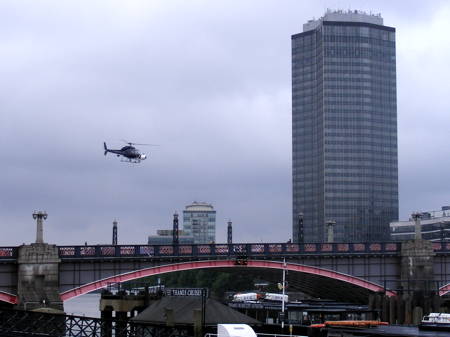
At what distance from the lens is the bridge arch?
96000mm

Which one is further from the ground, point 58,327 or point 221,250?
point 221,250

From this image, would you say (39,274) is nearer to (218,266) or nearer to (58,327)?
(218,266)

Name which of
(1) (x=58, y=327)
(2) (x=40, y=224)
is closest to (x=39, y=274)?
(2) (x=40, y=224)

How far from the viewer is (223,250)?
340ft

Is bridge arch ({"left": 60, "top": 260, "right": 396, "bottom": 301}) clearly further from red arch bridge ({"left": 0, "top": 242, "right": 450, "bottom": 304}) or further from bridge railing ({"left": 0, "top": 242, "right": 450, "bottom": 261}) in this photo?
bridge railing ({"left": 0, "top": 242, "right": 450, "bottom": 261})

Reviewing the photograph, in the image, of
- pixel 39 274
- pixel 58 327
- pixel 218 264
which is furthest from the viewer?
pixel 218 264

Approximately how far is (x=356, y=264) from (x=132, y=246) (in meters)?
27.2

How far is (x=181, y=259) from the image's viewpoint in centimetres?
10088

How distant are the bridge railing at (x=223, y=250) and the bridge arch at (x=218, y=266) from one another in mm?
1090

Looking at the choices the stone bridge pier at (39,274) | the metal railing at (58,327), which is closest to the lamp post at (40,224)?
the stone bridge pier at (39,274)

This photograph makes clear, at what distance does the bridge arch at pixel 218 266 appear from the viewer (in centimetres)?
9600

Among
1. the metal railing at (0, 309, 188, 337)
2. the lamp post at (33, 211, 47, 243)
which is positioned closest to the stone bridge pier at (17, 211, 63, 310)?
the lamp post at (33, 211, 47, 243)

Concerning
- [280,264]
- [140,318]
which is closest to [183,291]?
[140,318]

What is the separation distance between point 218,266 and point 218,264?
0.35m
